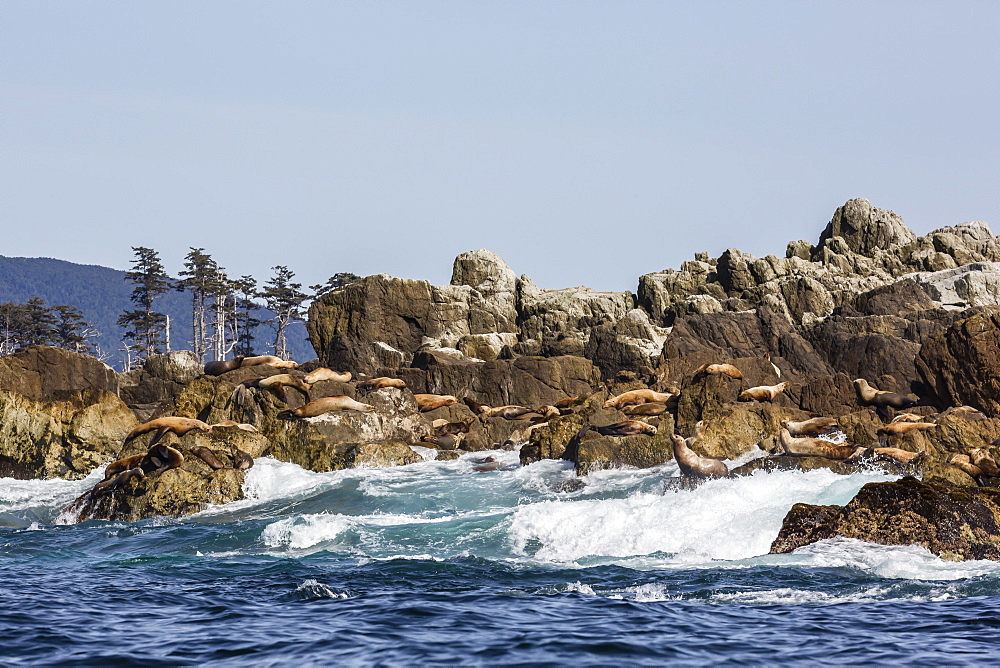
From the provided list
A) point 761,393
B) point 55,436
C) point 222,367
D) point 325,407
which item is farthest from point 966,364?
point 55,436

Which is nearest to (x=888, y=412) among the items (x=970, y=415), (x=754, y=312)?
(x=970, y=415)

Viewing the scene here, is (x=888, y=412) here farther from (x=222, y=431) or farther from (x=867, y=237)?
(x=867, y=237)

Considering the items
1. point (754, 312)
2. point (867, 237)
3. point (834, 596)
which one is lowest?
point (834, 596)

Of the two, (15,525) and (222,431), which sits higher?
(222,431)

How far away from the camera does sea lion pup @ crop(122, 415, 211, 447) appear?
86.3 ft

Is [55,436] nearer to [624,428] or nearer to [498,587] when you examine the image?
[624,428]

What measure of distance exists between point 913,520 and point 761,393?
54.0ft

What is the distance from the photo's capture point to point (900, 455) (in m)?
21.0

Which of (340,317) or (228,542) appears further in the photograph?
(340,317)

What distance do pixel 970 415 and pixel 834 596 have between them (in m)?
14.2

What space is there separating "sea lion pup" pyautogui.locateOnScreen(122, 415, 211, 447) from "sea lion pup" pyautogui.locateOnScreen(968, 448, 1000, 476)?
18.0m

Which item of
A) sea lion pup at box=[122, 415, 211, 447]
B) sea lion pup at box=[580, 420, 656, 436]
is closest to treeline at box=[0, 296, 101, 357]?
sea lion pup at box=[122, 415, 211, 447]

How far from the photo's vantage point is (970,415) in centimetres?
2322

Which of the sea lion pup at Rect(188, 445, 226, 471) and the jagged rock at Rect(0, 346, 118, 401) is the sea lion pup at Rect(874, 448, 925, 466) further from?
the jagged rock at Rect(0, 346, 118, 401)
